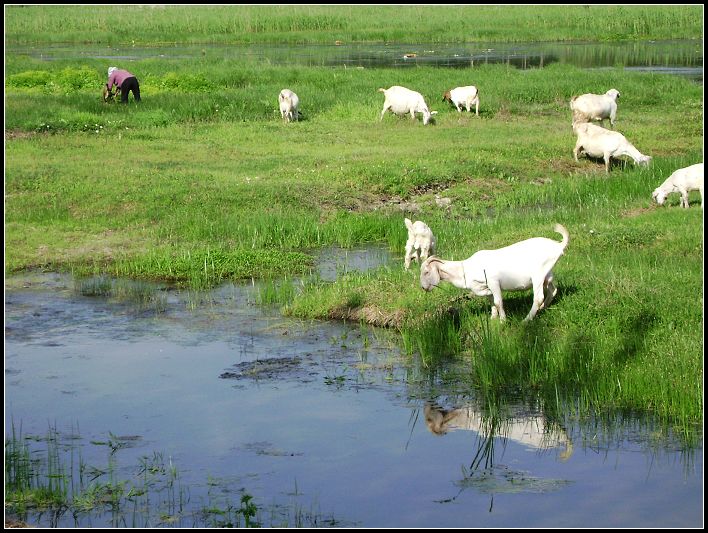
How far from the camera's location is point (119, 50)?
48906mm

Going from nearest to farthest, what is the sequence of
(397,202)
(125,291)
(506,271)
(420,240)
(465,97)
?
(506,271) < (420,240) < (125,291) < (397,202) < (465,97)

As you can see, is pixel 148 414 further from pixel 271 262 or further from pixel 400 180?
pixel 400 180

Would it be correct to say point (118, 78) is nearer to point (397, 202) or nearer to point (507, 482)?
point (397, 202)

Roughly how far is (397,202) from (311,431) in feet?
30.1

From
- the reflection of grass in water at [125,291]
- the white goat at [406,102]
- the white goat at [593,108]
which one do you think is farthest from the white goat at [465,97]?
the reflection of grass in water at [125,291]

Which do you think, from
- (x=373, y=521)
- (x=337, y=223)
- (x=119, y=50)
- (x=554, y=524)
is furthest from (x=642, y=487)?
(x=119, y=50)

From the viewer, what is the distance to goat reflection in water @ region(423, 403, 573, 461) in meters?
8.28

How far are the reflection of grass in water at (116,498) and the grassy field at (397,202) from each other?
290 centimetres

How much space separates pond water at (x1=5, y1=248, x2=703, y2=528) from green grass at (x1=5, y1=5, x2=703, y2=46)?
1737 inches

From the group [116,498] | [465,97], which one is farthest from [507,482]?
[465,97]

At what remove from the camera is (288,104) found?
24.2m

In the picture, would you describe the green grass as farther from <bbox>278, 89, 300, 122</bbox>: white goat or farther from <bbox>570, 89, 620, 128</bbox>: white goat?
<bbox>570, 89, 620, 128</bbox>: white goat

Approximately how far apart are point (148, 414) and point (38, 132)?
1413cm

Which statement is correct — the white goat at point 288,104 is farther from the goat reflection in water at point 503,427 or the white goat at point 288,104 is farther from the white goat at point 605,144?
the goat reflection in water at point 503,427
